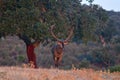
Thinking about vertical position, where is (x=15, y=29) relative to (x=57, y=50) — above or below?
above

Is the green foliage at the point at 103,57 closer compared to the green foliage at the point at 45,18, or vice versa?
the green foliage at the point at 45,18

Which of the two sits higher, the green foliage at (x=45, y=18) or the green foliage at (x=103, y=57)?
the green foliage at (x=45, y=18)

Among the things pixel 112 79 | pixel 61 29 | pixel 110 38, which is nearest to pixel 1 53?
pixel 110 38

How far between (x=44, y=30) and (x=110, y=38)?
33.5 m

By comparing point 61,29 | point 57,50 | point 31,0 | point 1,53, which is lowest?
point 1,53

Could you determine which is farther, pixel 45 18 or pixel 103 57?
pixel 103 57

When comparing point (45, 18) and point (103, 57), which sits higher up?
point (45, 18)

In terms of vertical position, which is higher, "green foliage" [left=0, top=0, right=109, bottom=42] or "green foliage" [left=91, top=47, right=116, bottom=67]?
"green foliage" [left=0, top=0, right=109, bottom=42]

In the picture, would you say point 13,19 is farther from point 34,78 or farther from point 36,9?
point 34,78

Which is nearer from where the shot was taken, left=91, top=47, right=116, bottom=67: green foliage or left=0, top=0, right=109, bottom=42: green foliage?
left=0, top=0, right=109, bottom=42: green foliage

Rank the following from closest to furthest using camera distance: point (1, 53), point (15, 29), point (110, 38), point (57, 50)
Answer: point (15, 29), point (57, 50), point (1, 53), point (110, 38)

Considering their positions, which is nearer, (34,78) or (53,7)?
(34,78)

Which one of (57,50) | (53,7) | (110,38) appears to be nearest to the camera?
(53,7)

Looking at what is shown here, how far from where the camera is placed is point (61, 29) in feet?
73.4
